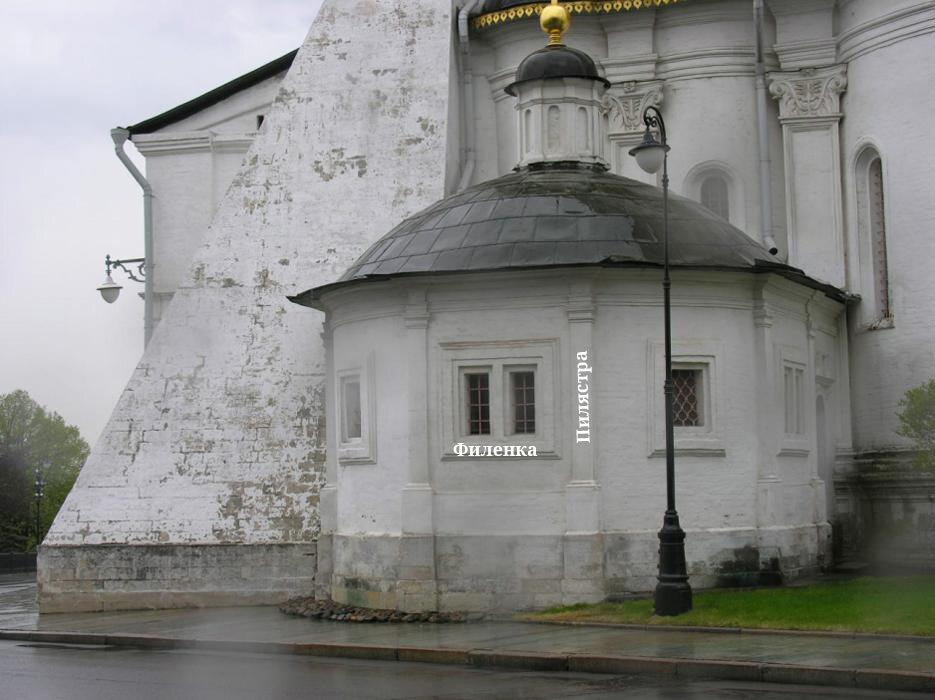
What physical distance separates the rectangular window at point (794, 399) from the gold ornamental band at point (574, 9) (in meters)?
9.72

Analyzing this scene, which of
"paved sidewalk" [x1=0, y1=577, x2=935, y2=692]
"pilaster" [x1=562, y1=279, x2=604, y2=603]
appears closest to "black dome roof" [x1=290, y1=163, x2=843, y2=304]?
"pilaster" [x1=562, y1=279, x2=604, y2=603]

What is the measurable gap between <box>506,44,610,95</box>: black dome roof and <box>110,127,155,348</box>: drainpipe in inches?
433

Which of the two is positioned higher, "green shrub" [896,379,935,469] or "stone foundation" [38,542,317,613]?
"green shrub" [896,379,935,469]

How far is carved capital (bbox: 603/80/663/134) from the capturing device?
3200cm

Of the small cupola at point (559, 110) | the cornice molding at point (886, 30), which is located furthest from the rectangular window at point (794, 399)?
the cornice molding at point (886, 30)

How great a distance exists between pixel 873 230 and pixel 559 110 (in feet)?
23.8

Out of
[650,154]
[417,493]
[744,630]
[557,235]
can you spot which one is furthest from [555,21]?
[744,630]

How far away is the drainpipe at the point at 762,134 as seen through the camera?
30.4 metres

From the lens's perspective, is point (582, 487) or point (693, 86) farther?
point (693, 86)

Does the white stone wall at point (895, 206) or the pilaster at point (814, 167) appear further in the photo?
the pilaster at point (814, 167)

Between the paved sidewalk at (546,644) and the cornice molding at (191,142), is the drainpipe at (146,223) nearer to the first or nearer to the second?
the cornice molding at (191,142)

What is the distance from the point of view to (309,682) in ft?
53.4

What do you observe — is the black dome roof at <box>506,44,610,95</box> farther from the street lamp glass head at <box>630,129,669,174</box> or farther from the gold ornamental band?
the street lamp glass head at <box>630,129,669,174</box>

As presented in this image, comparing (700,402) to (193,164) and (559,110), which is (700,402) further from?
(193,164)
